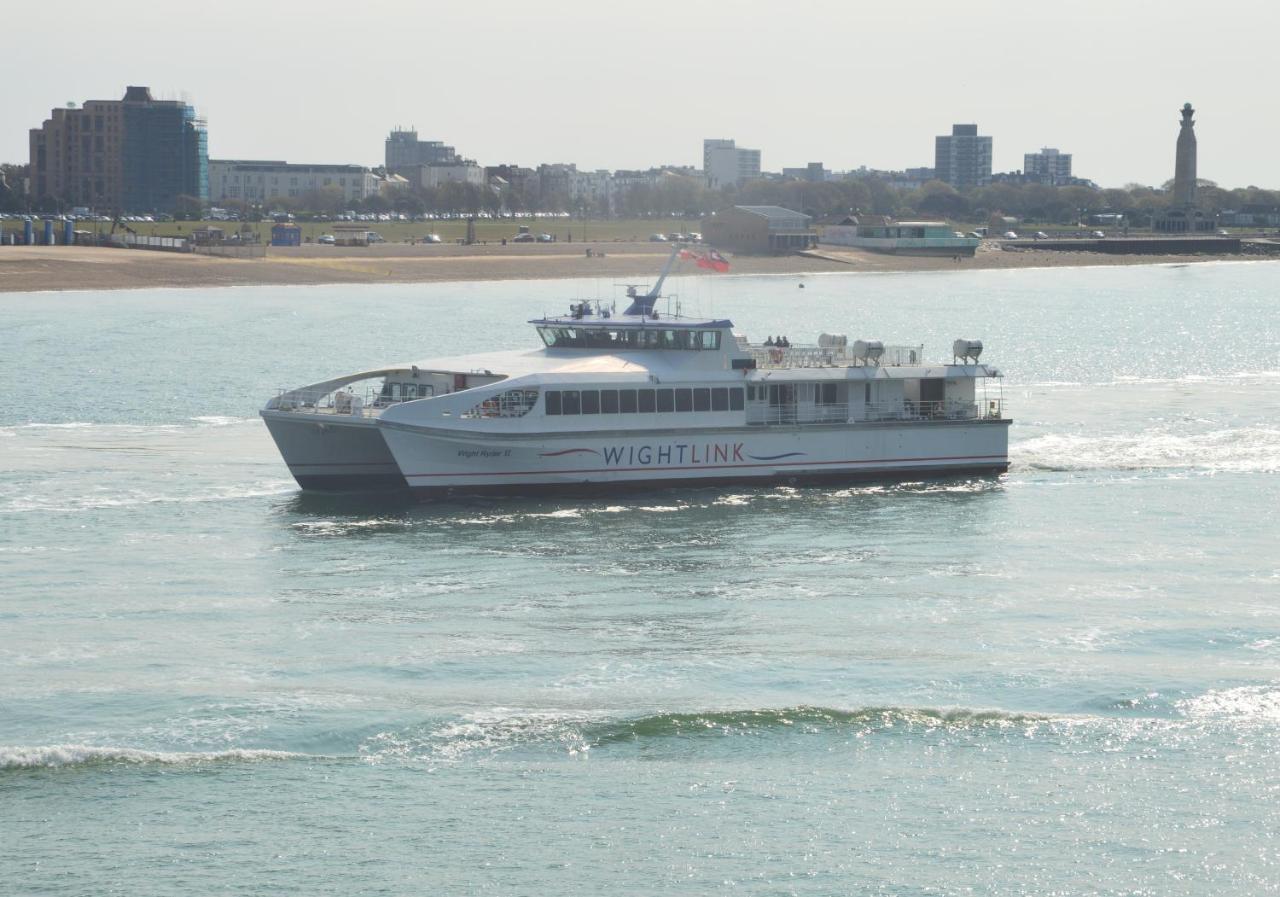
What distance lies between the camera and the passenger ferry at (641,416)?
4822 cm

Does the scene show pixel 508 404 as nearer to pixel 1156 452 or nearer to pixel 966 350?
pixel 966 350

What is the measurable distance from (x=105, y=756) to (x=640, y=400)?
24.0m

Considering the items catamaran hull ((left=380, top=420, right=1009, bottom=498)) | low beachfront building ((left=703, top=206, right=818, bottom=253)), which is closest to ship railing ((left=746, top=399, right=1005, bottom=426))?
catamaran hull ((left=380, top=420, right=1009, bottom=498))

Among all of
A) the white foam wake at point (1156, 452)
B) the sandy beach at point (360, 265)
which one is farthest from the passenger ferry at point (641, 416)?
the sandy beach at point (360, 265)

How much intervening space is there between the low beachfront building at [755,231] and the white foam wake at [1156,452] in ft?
424

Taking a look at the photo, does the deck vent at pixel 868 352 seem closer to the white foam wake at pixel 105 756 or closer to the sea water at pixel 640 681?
the sea water at pixel 640 681

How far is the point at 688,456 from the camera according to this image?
50719mm

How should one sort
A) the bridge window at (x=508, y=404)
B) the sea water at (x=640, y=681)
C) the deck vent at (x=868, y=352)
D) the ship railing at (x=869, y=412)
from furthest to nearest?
the deck vent at (x=868, y=352) → the ship railing at (x=869, y=412) → the bridge window at (x=508, y=404) → the sea water at (x=640, y=681)

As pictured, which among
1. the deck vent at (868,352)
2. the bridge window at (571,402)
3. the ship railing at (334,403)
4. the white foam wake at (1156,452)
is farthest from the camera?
the white foam wake at (1156,452)

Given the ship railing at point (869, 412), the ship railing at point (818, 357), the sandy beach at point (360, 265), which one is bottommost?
the ship railing at point (869, 412)

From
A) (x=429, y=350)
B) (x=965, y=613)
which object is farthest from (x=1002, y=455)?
(x=429, y=350)

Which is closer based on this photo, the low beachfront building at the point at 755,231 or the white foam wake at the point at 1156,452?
the white foam wake at the point at 1156,452

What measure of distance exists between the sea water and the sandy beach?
78.3 metres

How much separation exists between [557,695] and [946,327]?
288 feet
